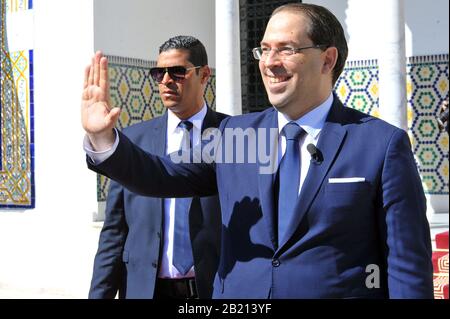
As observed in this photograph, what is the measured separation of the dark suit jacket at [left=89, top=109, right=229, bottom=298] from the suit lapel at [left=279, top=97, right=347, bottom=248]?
3.24 ft

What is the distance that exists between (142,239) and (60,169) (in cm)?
418

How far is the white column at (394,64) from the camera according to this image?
5.82 metres

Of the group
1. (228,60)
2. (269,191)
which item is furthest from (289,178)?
(228,60)

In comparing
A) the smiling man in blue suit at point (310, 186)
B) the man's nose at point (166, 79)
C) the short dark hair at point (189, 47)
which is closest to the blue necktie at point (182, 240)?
the man's nose at point (166, 79)

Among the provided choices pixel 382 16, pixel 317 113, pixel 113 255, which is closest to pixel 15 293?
pixel 382 16

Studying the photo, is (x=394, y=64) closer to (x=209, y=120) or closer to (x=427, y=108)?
(x=427, y=108)

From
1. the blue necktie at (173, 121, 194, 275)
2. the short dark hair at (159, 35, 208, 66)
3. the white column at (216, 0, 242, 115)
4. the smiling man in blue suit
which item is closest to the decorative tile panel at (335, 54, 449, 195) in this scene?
the white column at (216, 0, 242, 115)

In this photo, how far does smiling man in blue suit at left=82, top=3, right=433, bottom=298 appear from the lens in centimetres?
198

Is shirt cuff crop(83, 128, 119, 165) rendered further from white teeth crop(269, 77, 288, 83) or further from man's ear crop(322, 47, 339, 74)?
man's ear crop(322, 47, 339, 74)

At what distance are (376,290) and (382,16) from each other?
4575 millimetres

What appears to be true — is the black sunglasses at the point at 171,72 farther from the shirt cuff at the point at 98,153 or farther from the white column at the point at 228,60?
the white column at the point at 228,60

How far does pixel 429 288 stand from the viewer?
2.01m
